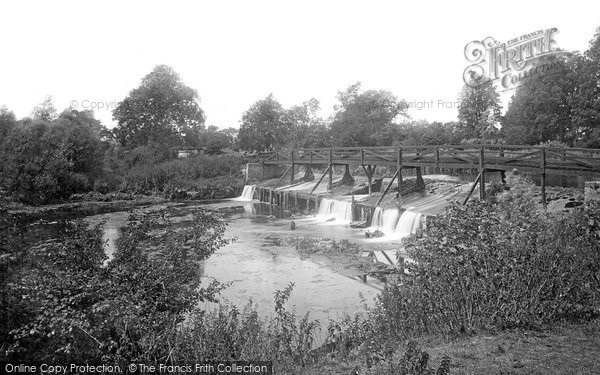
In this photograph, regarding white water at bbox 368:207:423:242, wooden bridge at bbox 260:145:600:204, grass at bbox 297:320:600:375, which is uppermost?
wooden bridge at bbox 260:145:600:204

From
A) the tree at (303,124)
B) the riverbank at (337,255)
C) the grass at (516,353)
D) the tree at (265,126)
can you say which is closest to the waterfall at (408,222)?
the riverbank at (337,255)

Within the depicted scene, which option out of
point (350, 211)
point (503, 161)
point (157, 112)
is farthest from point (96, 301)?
point (157, 112)

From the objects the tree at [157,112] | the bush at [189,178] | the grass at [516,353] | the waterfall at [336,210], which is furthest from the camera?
the tree at [157,112]

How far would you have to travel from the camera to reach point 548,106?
36562 mm

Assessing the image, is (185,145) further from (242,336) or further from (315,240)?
(242,336)

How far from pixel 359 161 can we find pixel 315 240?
10366mm

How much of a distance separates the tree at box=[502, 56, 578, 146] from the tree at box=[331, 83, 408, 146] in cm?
1279

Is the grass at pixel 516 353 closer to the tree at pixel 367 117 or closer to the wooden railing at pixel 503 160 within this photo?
the wooden railing at pixel 503 160

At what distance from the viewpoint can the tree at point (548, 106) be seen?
36000 millimetres

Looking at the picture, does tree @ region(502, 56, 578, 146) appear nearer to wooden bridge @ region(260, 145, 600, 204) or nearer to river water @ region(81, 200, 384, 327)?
wooden bridge @ region(260, 145, 600, 204)

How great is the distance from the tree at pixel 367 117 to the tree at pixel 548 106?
12.8m

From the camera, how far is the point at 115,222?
2656 cm

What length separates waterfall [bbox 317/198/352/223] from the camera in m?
25.6

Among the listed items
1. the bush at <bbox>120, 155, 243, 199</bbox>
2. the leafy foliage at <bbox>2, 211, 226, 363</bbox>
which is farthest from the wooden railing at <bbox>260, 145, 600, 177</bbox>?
the leafy foliage at <bbox>2, 211, 226, 363</bbox>
